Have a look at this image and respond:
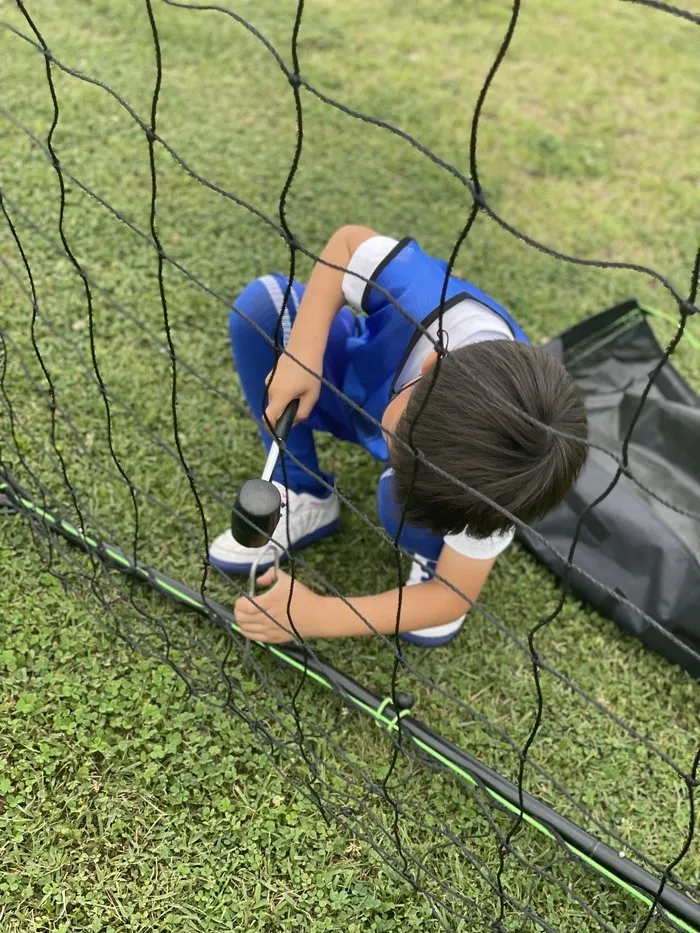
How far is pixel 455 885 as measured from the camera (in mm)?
1458

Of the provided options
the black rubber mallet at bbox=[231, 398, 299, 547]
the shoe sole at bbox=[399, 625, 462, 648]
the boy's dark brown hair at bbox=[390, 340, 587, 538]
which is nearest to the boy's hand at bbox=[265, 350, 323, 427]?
the black rubber mallet at bbox=[231, 398, 299, 547]

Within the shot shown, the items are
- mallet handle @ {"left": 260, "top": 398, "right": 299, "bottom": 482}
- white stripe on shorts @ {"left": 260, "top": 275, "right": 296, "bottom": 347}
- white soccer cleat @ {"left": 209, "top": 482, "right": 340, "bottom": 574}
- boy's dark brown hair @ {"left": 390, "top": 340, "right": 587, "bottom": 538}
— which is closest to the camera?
boy's dark brown hair @ {"left": 390, "top": 340, "right": 587, "bottom": 538}

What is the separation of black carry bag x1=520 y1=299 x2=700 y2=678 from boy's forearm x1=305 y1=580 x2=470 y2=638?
37cm

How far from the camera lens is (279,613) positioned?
4.98 feet

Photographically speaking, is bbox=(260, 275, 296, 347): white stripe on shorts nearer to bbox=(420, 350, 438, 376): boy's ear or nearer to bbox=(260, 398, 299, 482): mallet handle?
bbox=(260, 398, 299, 482): mallet handle

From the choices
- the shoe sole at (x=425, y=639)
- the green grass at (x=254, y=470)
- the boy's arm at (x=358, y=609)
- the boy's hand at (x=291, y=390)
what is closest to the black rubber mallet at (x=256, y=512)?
the boy's hand at (x=291, y=390)

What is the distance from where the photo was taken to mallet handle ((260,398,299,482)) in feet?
4.42

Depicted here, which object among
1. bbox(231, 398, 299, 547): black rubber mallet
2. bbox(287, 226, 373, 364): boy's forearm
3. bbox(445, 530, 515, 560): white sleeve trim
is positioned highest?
bbox(287, 226, 373, 364): boy's forearm

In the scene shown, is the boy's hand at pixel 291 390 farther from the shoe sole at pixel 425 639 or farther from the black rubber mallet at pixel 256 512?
the shoe sole at pixel 425 639

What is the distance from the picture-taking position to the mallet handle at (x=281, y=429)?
53.1 inches

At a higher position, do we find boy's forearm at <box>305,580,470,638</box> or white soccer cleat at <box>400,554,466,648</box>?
boy's forearm at <box>305,580,470,638</box>

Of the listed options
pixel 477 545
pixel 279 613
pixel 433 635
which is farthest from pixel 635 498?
pixel 279 613

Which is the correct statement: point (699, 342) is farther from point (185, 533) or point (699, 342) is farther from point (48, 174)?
point (48, 174)

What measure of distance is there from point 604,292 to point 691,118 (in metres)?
1.31
